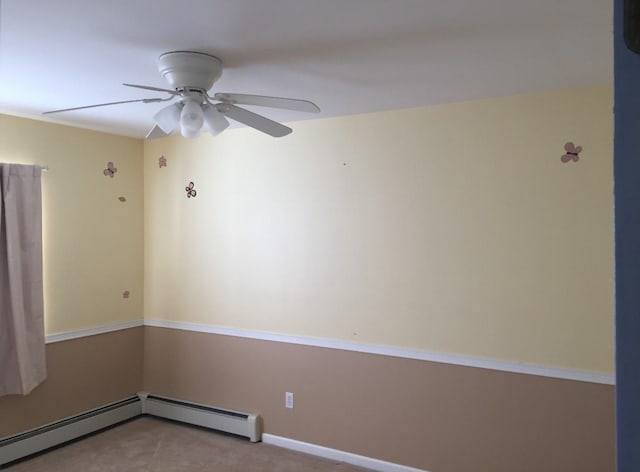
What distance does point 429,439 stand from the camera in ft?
10.1

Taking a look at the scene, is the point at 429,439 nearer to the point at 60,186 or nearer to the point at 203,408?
the point at 203,408

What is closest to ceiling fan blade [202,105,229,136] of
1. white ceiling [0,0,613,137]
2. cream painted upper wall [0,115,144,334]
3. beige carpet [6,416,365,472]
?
white ceiling [0,0,613,137]

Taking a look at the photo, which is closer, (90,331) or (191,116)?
(191,116)

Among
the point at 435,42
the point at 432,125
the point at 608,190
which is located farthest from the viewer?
the point at 432,125

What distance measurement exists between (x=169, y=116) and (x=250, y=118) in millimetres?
345

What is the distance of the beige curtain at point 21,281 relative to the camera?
3256 millimetres

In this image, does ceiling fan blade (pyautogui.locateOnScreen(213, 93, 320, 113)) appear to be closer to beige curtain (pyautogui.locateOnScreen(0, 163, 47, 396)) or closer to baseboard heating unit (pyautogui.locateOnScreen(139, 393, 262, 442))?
beige curtain (pyautogui.locateOnScreen(0, 163, 47, 396))

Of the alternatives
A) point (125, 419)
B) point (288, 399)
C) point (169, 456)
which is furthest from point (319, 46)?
point (125, 419)

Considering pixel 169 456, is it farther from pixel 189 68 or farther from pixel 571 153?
pixel 571 153

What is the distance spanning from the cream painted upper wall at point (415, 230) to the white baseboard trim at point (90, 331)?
1.16 feet

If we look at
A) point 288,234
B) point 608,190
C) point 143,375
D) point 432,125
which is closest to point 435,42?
point 432,125

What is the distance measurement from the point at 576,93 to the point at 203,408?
3.28 metres

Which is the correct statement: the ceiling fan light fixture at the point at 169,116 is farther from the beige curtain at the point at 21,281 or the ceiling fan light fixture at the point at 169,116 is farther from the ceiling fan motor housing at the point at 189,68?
the beige curtain at the point at 21,281

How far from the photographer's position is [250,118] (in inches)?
88.5
